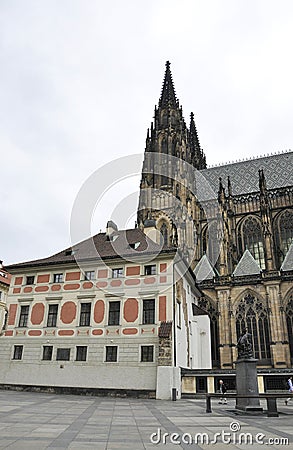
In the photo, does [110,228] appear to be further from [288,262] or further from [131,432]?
[131,432]

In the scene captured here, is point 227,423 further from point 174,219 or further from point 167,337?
point 174,219

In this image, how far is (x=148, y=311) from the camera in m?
21.5

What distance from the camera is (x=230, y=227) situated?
41469 mm

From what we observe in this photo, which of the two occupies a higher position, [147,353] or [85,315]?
[85,315]

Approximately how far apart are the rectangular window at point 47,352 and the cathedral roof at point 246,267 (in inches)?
765

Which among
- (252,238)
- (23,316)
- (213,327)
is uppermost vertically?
(252,238)

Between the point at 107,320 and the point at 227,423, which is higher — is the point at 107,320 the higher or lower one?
the higher one

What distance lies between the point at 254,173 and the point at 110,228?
30.0 m

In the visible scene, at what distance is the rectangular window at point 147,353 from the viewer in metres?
20.3

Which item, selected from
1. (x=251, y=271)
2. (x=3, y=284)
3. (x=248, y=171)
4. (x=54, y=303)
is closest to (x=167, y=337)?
(x=54, y=303)

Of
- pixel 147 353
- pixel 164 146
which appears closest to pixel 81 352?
pixel 147 353

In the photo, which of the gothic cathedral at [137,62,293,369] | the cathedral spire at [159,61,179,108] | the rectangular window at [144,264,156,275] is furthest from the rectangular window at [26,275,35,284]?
the cathedral spire at [159,61,179,108]

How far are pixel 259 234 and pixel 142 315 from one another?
2390 centimetres

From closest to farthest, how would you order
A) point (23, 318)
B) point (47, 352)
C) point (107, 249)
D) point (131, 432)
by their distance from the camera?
point (131, 432) → point (47, 352) → point (23, 318) → point (107, 249)
